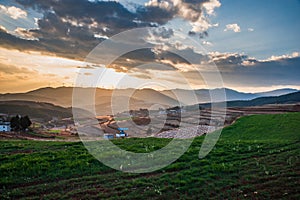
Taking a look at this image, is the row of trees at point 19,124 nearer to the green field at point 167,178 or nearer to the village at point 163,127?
the village at point 163,127

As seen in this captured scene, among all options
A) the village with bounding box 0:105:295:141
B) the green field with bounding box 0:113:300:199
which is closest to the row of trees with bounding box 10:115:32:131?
the village with bounding box 0:105:295:141

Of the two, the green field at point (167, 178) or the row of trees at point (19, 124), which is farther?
the row of trees at point (19, 124)

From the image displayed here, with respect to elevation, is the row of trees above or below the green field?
below

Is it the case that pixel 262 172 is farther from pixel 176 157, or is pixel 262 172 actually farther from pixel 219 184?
pixel 176 157

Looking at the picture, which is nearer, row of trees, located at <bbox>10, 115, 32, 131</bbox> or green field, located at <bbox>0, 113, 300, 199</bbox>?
green field, located at <bbox>0, 113, 300, 199</bbox>

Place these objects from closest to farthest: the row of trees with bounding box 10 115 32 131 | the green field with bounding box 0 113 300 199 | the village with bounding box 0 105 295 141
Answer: the green field with bounding box 0 113 300 199, the village with bounding box 0 105 295 141, the row of trees with bounding box 10 115 32 131

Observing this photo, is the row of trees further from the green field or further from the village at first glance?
the green field

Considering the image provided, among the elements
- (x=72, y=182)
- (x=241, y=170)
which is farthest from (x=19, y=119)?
(x=241, y=170)

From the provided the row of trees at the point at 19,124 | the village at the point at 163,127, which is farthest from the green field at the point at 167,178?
the row of trees at the point at 19,124

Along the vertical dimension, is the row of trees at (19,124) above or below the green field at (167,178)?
below

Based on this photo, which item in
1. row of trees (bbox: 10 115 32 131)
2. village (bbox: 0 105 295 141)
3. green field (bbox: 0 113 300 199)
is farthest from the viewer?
row of trees (bbox: 10 115 32 131)

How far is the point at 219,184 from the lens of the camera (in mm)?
12836

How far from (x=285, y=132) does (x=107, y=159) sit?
82.4 ft

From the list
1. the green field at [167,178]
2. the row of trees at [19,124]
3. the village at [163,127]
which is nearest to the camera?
the green field at [167,178]
